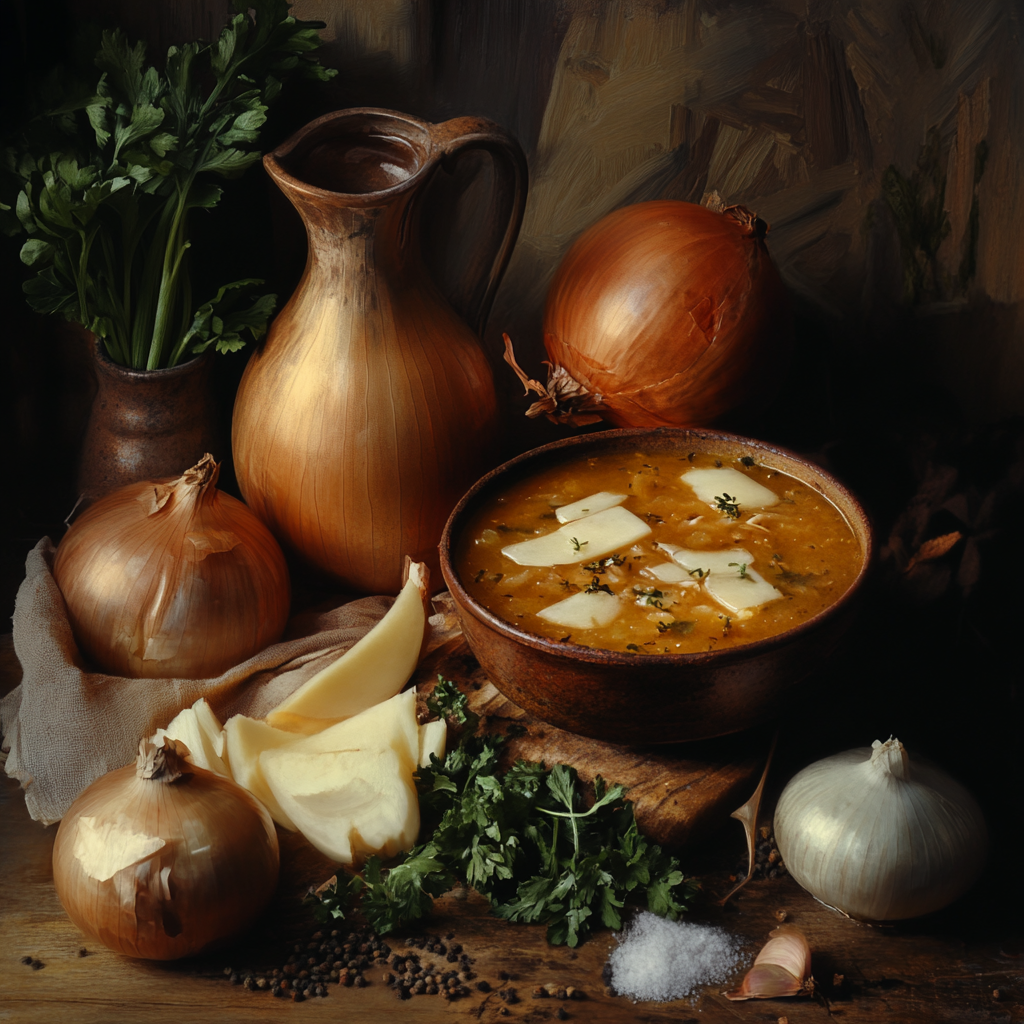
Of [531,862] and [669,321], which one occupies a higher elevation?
[669,321]

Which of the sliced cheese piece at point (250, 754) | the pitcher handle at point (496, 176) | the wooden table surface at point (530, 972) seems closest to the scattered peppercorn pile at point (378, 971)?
the wooden table surface at point (530, 972)

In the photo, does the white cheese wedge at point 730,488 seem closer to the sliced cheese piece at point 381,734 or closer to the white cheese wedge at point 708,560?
the white cheese wedge at point 708,560

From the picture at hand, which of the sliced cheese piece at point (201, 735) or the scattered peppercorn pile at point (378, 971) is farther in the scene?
the sliced cheese piece at point (201, 735)

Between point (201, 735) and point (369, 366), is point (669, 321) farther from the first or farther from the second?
point (201, 735)

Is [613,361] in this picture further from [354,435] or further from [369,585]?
[369,585]

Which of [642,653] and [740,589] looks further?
[740,589]

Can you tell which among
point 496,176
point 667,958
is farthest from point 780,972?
point 496,176

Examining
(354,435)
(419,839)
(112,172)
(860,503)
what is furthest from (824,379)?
(112,172)
